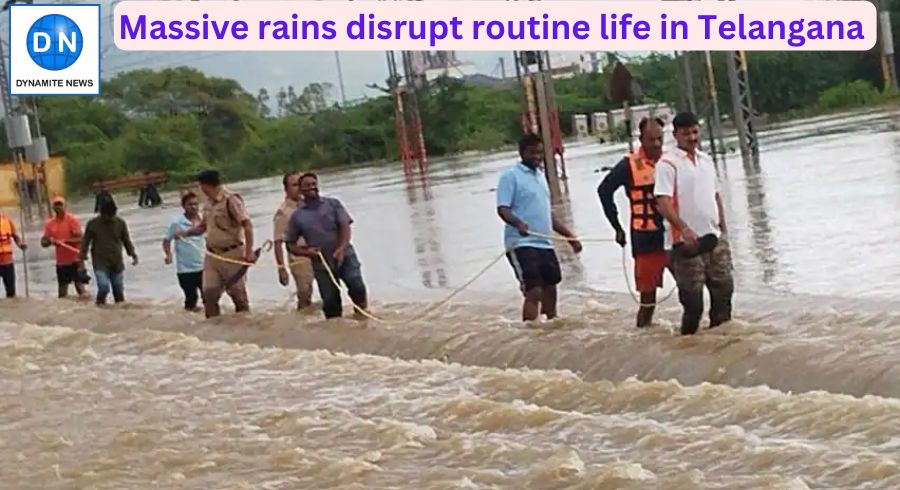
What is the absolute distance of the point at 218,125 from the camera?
9156 centimetres

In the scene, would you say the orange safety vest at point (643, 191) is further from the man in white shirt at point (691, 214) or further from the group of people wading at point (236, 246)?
the group of people wading at point (236, 246)

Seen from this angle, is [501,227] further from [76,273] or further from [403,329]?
[403,329]

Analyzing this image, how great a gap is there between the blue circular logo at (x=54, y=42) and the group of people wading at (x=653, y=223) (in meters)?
23.8

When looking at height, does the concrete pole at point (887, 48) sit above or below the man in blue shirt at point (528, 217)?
above

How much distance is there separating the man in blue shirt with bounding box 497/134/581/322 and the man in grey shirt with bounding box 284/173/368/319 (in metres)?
2.26

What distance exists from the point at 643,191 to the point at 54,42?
27227mm

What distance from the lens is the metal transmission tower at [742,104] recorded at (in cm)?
3002

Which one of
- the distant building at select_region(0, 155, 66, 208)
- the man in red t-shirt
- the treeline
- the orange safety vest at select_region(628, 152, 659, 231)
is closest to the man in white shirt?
the orange safety vest at select_region(628, 152, 659, 231)

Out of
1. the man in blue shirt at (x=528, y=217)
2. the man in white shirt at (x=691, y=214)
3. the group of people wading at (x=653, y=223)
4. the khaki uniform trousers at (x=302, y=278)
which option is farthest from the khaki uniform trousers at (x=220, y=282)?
the man in white shirt at (x=691, y=214)

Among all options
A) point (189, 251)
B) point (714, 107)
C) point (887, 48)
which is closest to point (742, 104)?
point (714, 107)

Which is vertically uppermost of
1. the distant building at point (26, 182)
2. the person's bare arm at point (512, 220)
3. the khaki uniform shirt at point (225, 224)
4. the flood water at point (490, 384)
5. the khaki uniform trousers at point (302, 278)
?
the distant building at point (26, 182)

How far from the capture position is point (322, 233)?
12828 millimetres

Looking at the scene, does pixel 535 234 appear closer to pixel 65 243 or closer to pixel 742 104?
pixel 65 243

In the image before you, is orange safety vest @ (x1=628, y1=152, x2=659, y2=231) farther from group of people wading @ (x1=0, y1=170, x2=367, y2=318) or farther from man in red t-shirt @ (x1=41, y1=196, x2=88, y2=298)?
man in red t-shirt @ (x1=41, y1=196, x2=88, y2=298)
